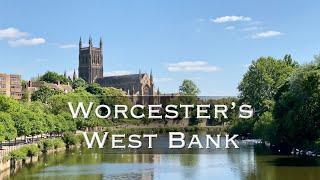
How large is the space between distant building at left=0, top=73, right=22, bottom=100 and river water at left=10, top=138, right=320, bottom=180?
67.4m

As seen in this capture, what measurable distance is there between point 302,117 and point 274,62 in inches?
1593

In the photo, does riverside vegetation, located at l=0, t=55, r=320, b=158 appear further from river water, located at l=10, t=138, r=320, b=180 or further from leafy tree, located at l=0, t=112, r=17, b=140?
river water, located at l=10, t=138, r=320, b=180

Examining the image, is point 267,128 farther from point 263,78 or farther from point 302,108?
point 263,78

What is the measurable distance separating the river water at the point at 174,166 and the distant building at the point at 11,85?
67412 mm

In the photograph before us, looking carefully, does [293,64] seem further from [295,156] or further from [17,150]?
[17,150]

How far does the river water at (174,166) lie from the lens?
5022cm

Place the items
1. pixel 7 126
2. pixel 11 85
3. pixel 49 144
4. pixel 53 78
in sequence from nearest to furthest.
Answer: pixel 7 126, pixel 49 144, pixel 11 85, pixel 53 78

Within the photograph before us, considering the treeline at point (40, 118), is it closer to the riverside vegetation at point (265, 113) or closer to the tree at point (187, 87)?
the riverside vegetation at point (265, 113)

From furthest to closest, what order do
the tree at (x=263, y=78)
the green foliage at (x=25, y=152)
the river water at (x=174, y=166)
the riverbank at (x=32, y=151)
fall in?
1. the tree at (x=263, y=78)
2. the green foliage at (x=25, y=152)
3. the riverbank at (x=32, y=151)
4. the river water at (x=174, y=166)

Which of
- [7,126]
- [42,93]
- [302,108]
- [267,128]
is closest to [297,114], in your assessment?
[302,108]

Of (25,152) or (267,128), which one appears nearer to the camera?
(25,152)

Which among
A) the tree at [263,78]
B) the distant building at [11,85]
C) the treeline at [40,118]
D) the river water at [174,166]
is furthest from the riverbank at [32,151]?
the distant building at [11,85]

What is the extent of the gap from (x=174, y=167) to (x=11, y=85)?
91.4 metres

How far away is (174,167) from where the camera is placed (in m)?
58.2
